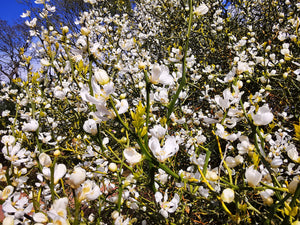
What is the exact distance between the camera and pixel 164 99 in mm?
864

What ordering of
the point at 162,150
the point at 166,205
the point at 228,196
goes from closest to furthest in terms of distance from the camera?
1. the point at 228,196
2. the point at 162,150
3. the point at 166,205

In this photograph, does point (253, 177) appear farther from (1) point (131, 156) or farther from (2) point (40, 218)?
(2) point (40, 218)

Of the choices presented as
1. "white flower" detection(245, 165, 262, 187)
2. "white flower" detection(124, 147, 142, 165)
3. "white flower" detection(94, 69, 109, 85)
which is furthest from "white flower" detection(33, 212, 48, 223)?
"white flower" detection(245, 165, 262, 187)

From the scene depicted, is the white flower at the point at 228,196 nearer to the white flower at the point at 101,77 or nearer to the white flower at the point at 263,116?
the white flower at the point at 263,116

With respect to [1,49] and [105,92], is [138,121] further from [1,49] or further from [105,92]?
[1,49]

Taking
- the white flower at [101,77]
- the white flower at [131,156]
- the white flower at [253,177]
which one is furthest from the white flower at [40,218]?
the white flower at [253,177]

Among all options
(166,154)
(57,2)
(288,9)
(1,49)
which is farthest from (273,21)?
(1,49)

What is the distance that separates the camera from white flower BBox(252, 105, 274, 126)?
50 cm

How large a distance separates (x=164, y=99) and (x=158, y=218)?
54cm

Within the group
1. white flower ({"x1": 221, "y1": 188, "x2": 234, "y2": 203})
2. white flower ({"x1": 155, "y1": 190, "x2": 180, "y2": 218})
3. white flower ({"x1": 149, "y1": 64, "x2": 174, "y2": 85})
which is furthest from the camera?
white flower ({"x1": 155, "y1": 190, "x2": 180, "y2": 218})

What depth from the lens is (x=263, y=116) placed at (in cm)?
50

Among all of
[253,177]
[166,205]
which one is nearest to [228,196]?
[253,177]

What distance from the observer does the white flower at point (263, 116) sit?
19.6 inches

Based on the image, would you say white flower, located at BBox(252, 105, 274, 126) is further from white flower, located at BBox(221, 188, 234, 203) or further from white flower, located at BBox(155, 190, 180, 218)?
white flower, located at BBox(155, 190, 180, 218)
